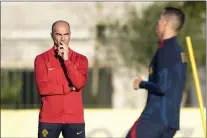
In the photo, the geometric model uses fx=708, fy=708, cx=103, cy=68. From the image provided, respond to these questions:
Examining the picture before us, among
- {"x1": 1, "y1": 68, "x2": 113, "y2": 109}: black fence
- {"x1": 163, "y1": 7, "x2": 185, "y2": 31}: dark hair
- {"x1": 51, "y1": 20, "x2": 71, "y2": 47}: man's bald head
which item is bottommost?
{"x1": 1, "y1": 68, "x2": 113, "y2": 109}: black fence

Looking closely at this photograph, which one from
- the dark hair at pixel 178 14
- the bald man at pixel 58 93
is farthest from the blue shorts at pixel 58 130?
the dark hair at pixel 178 14

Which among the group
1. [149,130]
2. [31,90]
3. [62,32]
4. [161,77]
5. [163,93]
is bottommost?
[31,90]

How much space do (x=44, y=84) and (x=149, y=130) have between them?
0.96m

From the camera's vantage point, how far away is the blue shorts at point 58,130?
19.4ft

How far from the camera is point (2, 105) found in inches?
962

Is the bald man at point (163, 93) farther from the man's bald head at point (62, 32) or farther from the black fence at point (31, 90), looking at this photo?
the black fence at point (31, 90)

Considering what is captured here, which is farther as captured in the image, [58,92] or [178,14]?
[178,14]

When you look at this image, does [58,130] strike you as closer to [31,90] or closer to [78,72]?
[78,72]

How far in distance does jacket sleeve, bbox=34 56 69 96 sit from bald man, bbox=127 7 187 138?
639 mm

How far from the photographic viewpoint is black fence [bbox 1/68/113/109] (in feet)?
84.6

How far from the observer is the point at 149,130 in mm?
5965

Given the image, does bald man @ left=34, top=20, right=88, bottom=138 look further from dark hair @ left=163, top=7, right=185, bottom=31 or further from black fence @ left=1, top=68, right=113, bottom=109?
black fence @ left=1, top=68, right=113, bottom=109

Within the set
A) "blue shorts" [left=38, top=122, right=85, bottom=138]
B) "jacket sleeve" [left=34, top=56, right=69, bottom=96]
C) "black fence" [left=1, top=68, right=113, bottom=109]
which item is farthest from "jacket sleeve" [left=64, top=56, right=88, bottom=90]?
"black fence" [left=1, top=68, right=113, bottom=109]

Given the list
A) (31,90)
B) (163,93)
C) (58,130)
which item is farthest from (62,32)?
(31,90)
